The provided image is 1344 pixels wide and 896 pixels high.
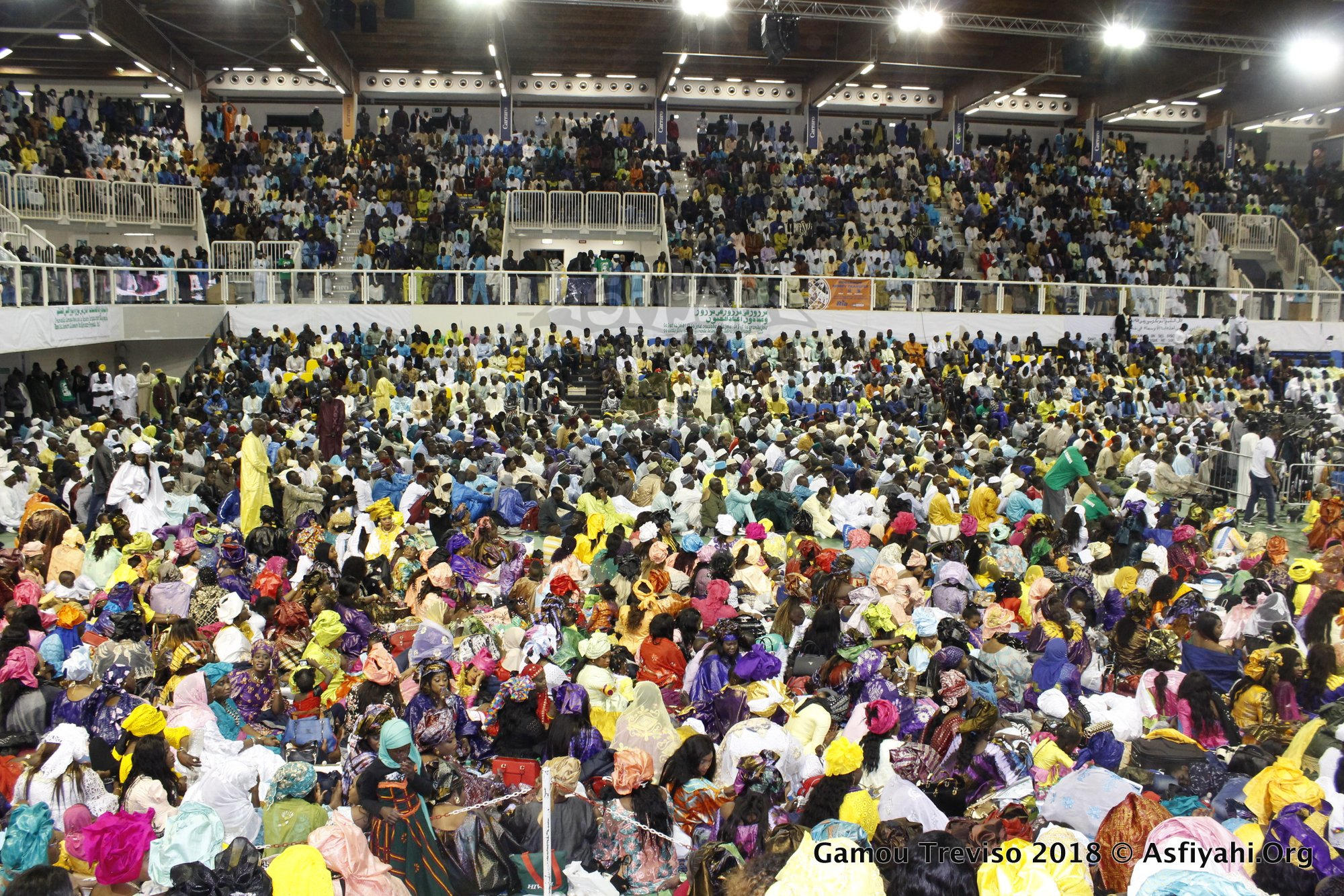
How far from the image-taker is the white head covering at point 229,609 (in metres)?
7.96

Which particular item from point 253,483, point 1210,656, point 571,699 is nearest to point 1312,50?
point 1210,656

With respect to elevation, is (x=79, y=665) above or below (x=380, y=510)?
below

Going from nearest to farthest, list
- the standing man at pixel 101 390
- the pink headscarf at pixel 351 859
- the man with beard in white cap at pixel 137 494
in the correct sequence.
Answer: the pink headscarf at pixel 351 859
the man with beard in white cap at pixel 137 494
the standing man at pixel 101 390

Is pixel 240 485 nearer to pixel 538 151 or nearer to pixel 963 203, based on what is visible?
pixel 538 151

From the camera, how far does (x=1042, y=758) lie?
6184mm

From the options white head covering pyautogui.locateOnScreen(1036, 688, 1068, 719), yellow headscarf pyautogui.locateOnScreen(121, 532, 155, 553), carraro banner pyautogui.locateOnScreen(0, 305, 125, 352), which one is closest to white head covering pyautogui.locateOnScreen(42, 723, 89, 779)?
yellow headscarf pyautogui.locateOnScreen(121, 532, 155, 553)

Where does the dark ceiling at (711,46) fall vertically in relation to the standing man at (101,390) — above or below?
above

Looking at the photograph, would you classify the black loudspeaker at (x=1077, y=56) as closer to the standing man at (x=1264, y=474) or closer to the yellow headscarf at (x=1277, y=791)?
the standing man at (x=1264, y=474)

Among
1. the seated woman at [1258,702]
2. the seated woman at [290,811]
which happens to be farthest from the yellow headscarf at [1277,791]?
the seated woman at [290,811]

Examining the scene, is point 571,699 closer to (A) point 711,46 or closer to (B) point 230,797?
(B) point 230,797

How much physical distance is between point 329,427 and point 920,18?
13.7m

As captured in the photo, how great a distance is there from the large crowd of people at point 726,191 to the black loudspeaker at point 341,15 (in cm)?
474

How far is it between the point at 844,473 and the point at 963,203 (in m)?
18.0

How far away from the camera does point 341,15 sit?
22156mm
